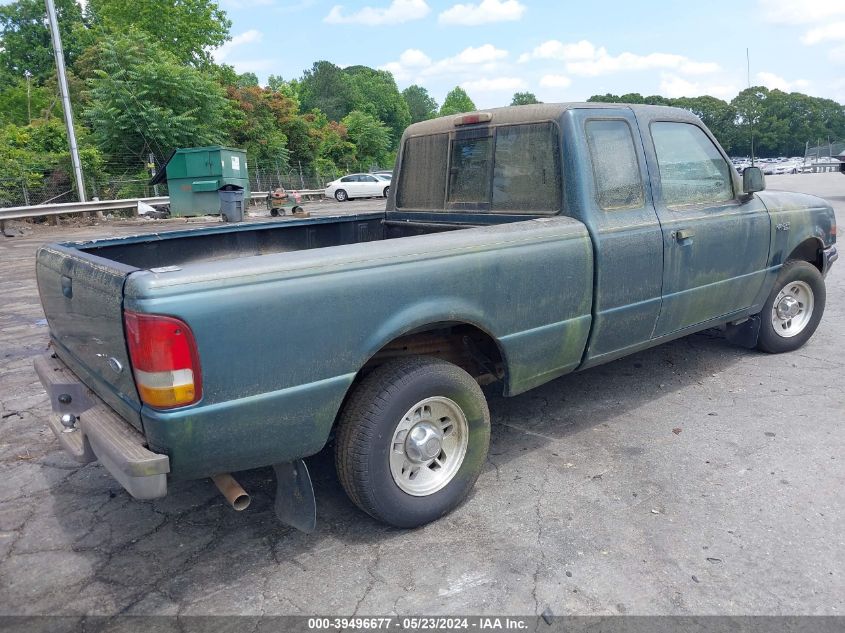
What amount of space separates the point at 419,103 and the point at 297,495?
125186mm

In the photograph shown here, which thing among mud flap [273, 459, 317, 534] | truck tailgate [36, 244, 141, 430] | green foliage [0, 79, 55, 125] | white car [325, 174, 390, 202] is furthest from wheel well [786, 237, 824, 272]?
green foliage [0, 79, 55, 125]

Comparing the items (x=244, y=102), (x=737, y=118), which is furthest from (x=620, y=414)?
(x=244, y=102)

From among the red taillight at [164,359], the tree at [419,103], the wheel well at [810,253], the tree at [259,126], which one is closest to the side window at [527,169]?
the red taillight at [164,359]

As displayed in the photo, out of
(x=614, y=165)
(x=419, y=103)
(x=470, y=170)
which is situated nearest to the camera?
(x=614, y=165)

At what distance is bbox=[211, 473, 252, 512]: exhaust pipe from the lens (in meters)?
2.55

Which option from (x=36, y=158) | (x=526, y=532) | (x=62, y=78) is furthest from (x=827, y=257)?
(x=36, y=158)

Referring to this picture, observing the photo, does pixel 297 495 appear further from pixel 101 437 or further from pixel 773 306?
pixel 773 306

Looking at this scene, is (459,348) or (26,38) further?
(26,38)

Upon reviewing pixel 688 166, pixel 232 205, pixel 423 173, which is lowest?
pixel 688 166

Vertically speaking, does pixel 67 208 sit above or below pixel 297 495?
above

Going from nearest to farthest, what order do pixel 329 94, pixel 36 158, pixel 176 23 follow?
pixel 36 158
pixel 176 23
pixel 329 94

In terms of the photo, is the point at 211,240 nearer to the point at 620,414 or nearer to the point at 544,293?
the point at 544,293

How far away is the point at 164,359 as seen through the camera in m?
2.26

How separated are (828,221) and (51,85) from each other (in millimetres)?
60397
